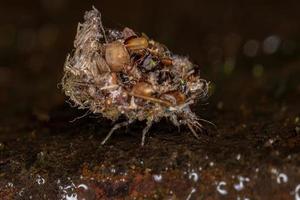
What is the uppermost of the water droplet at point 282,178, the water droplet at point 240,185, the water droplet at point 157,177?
the water droplet at point 282,178

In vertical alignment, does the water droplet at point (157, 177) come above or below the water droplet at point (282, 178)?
below

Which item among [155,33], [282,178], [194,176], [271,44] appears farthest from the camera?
[155,33]

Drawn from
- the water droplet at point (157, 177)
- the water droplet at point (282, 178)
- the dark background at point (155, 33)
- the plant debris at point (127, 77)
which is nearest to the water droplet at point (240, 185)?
the water droplet at point (282, 178)

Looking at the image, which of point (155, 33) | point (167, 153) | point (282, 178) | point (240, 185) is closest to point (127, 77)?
point (167, 153)

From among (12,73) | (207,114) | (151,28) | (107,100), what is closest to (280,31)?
(151,28)

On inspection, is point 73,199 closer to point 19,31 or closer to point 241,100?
point 241,100

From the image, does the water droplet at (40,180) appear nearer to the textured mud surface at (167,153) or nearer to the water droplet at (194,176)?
the textured mud surface at (167,153)

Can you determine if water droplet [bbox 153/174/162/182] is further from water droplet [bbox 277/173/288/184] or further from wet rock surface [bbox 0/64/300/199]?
water droplet [bbox 277/173/288/184]

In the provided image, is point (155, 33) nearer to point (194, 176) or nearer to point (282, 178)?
point (194, 176)

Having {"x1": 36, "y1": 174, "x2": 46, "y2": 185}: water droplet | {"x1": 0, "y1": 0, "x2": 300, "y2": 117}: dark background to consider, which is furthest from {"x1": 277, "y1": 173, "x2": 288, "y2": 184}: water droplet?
{"x1": 0, "y1": 0, "x2": 300, "y2": 117}: dark background
